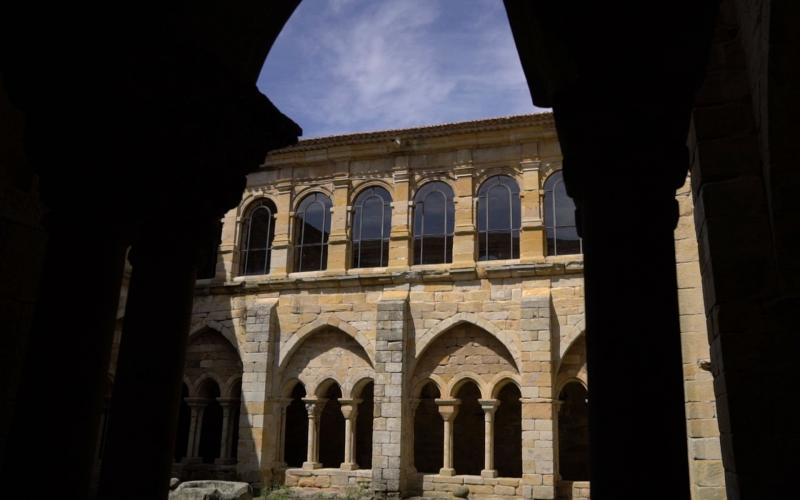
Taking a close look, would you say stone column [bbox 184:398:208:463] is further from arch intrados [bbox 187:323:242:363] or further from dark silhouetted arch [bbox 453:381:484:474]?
dark silhouetted arch [bbox 453:381:484:474]

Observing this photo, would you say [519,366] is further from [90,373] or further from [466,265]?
[90,373]

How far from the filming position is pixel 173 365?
3.03 metres

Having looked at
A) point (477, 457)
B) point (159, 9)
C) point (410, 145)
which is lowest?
point (477, 457)

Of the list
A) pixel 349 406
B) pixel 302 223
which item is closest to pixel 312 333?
pixel 349 406

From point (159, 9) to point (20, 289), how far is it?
1.67 meters

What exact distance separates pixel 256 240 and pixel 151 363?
1468cm

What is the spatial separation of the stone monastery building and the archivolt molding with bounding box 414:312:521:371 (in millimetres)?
29

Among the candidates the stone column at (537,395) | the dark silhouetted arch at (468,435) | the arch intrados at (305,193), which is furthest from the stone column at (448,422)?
the arch intrados at (305,193)

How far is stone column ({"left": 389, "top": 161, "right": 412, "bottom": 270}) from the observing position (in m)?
15.3

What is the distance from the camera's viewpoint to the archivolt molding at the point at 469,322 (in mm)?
13923

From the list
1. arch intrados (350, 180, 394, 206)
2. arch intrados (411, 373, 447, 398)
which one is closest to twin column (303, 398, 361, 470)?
arch intrados (411, 373, 447, 398)

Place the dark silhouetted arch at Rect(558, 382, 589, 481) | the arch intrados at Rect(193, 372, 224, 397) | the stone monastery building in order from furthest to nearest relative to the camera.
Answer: the dark silhouetted arch at Rect(558, 382, 589, 481), the arch intrados at Rect(193, 372, 224, 397), the stone monastery building

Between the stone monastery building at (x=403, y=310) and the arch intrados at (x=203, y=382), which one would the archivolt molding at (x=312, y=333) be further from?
the arch intrados at (x=203, y=382)

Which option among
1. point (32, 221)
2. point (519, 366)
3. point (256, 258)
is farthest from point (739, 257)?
point (256, 258)
